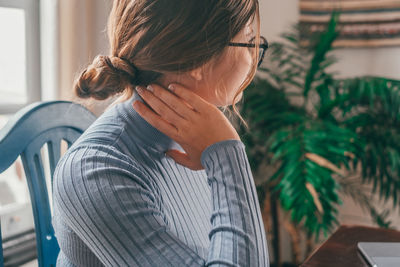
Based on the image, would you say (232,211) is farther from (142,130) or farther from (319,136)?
(319,136)

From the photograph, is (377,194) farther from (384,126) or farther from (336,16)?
(336,16)

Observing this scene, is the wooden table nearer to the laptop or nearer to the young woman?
the laptop

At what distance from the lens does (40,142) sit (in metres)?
0.85

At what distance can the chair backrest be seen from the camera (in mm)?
767

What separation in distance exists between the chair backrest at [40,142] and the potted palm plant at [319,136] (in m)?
1.06

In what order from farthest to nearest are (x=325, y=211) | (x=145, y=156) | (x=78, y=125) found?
(x=325, y=211), (x=78, y=125), (x=145, y=156)

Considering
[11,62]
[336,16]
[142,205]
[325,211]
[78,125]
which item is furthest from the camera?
[336,16]

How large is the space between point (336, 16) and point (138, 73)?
142 centimetres

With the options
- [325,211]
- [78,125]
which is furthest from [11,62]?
[325,211]

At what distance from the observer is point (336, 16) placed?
1915mm

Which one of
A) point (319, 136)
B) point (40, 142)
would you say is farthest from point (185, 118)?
point (319, 136)

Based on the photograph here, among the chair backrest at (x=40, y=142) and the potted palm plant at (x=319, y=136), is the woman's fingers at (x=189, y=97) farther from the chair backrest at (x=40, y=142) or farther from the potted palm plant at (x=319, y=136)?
the potted palm plant at (x=319, y=136)

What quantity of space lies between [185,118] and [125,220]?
8.8 inches

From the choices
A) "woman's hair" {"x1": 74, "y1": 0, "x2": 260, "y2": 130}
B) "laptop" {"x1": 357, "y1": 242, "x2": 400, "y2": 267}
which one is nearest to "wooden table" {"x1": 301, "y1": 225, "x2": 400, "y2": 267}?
"laptop" {"x1": 357, "y1": 242, "x2": 400, "y2": 267}
